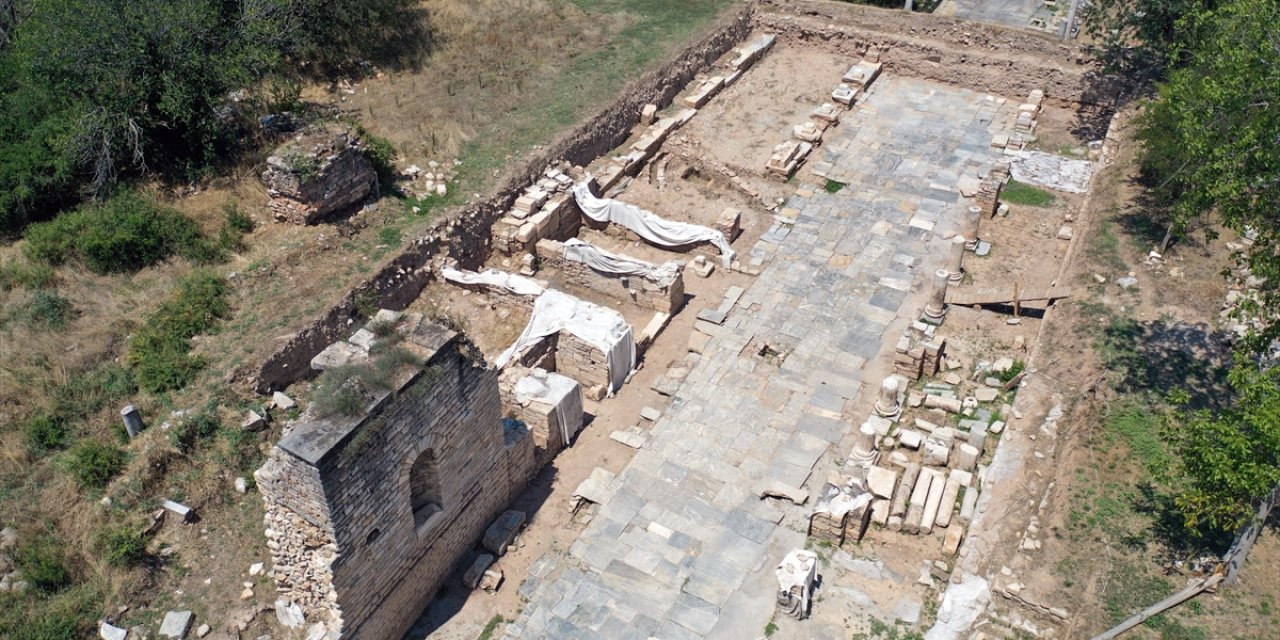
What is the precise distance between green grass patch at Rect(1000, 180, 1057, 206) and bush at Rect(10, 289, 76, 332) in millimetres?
18908

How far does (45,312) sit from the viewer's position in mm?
15750

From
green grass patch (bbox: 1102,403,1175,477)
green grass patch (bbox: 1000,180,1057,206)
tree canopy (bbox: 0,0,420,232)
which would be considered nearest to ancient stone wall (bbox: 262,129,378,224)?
tree canopy (bbox: 0,0,420,232)

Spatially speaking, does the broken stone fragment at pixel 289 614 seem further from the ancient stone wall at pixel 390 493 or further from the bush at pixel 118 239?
the bush at pixel 118 239

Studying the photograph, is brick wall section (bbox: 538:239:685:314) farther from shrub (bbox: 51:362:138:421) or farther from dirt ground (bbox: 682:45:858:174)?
shrub (bbox: 51:362:138:421)

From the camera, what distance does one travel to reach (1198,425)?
416 inches

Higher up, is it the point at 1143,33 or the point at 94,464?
the point at 1143,33

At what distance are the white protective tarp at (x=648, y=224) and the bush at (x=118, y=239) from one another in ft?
24.5

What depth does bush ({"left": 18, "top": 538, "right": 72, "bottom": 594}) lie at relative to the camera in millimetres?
12008

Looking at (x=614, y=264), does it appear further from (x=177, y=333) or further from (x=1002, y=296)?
(x=177, y=333)

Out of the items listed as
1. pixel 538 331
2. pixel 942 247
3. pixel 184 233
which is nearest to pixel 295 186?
pixel 184 233

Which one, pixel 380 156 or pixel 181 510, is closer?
pixel 181 510

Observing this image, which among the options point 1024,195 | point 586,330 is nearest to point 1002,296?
point 1024,195

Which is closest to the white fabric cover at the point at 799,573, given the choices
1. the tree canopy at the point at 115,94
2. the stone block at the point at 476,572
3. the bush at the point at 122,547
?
the stone block at the point at 476,572

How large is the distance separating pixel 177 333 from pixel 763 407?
32.6 ft
